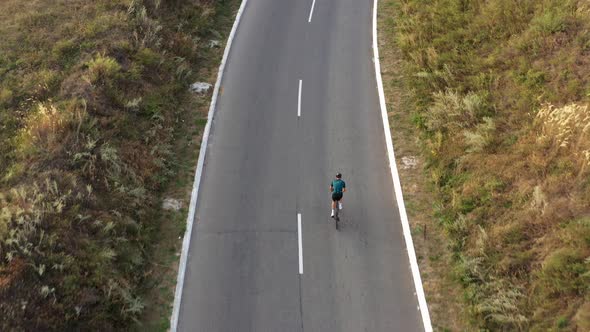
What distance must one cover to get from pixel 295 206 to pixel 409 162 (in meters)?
4.67

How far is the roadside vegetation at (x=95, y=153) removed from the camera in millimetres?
12648

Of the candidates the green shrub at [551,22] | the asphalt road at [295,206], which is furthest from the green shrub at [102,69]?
the green shrub at [551,22]

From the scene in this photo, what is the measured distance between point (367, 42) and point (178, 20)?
382 inches

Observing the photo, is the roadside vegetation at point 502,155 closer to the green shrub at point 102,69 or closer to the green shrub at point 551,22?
the green shrub at point 551,22

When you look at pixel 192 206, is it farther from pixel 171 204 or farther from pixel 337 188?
pixel 337 188

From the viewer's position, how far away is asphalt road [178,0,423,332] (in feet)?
45.1

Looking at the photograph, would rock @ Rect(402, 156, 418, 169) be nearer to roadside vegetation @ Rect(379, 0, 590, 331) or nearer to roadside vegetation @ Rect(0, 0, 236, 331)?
roadside vegetation @ Rect(379, 0, 590, 331)

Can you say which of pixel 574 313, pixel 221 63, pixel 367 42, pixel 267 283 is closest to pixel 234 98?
pixel 221 63

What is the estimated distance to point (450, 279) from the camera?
558 inches

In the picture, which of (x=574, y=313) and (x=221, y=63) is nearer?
(x=574, y=313)

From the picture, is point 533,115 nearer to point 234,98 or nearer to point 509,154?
point 509,154

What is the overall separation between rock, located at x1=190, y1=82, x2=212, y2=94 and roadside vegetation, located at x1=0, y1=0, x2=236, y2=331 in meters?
0.34

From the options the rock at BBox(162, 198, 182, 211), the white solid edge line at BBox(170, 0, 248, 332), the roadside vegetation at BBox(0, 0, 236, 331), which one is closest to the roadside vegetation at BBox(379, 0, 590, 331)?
the white solid edge line at BBox(170, 0, 248, 332)

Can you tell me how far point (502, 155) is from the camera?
53.4 feet
